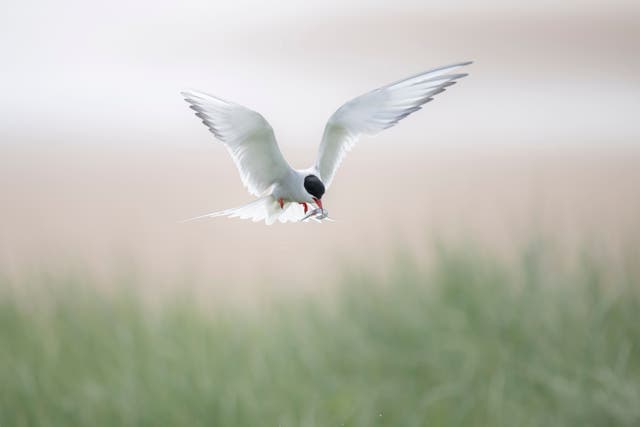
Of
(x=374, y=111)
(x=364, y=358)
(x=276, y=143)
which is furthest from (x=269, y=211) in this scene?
(x=364, y=358)

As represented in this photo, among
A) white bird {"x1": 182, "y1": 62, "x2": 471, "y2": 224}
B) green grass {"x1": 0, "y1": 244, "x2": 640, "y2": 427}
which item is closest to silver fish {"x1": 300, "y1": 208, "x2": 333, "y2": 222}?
white bird {"x1": 182, "y1": 62, "x2": 471, "y2": 224}

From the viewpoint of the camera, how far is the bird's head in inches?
48.4

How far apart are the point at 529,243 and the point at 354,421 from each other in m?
0.64

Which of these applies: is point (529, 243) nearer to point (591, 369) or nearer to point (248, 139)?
point (591, 369)

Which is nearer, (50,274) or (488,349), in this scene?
(488,349)

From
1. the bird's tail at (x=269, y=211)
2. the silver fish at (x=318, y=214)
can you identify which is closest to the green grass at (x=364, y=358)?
the bird's tail at (x=269, y=211)

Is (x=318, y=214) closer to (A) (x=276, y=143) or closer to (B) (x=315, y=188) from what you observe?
(B) (x=315, y=188)

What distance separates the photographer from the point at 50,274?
196 cm

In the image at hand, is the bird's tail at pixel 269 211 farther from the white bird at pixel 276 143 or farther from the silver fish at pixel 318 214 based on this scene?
the silver fish at pixel 318 214

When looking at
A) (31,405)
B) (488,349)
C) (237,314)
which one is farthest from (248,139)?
(31,405)

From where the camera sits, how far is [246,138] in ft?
4.38

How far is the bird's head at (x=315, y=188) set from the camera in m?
1.23

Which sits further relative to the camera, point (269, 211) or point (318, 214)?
point (269, 211)

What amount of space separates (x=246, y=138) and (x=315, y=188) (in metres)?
0.19
